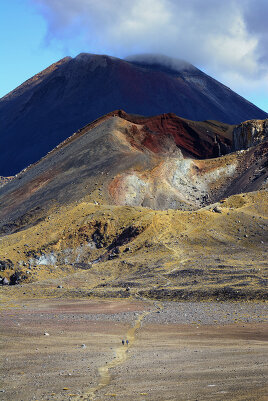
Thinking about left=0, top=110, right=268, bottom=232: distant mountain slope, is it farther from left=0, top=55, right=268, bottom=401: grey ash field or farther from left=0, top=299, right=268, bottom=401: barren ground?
left=0, top=299, right=268, bottom=401: barren ground

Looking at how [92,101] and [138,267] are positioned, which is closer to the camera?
[138,267]

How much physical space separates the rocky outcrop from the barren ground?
58.8m

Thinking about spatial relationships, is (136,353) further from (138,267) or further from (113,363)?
(138,267)

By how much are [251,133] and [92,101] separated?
312 ft

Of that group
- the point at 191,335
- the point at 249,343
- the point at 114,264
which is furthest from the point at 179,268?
the point at 249,343

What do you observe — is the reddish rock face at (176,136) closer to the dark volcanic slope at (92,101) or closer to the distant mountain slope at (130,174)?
the distant mountain slope at (130,174)

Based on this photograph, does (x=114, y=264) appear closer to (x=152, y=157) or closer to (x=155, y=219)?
(x=155, y=219)

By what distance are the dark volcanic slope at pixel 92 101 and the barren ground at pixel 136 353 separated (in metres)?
139

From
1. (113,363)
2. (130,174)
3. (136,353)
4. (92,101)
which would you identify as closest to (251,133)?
(130,174)

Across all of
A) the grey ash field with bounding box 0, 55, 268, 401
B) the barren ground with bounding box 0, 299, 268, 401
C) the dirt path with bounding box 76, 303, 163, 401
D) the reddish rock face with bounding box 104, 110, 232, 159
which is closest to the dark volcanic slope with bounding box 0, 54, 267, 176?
the grey ash field with bounding box 0, 55, 268, 401

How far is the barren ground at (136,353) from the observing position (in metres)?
17.1

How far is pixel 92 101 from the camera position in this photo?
183 meters

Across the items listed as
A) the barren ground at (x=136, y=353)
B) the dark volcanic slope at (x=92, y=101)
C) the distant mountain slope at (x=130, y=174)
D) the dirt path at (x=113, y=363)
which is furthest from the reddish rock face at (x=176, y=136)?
the dark volcanic slope at (x=92, y=101)

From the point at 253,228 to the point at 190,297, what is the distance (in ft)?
60.5
